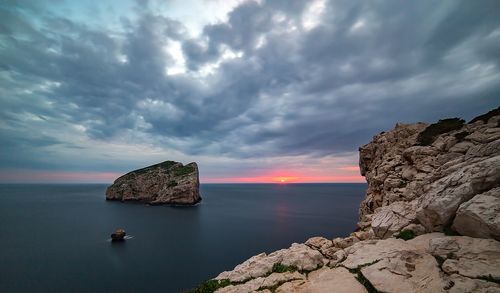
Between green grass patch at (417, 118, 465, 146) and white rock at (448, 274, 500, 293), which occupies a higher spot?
green grass patch at (417, 118, 465, 146)

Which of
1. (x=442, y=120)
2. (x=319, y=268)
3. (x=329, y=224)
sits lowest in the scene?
(x=329, y=224)

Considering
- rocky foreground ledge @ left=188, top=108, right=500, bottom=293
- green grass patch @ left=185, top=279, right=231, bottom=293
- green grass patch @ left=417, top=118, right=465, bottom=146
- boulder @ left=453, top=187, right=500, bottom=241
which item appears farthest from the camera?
green grass patch @ left=417, top=118, right=465, bottom=146

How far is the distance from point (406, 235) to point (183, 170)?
602ft

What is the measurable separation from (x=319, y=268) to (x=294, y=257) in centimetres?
217

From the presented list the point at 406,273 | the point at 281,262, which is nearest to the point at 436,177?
the point at 406,273

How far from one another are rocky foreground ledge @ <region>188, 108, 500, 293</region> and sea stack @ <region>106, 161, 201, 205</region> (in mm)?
157601

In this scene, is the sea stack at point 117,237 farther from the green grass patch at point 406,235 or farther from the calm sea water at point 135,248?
the green grass patch at point 406,235

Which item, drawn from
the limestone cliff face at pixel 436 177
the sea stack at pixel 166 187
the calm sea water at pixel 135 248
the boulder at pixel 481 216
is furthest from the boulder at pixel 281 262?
the sea stack at pixel 166 187

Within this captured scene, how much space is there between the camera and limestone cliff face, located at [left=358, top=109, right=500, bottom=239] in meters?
16.4

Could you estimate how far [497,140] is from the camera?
2136cm

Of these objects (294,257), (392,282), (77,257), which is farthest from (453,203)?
(77,257)

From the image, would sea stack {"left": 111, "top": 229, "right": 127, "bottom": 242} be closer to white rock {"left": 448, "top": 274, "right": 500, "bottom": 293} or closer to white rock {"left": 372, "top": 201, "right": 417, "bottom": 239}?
white rock {"left": 372, "top": 201, "right": 417, "bottom": 239}

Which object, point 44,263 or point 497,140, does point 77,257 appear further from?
point 497,140

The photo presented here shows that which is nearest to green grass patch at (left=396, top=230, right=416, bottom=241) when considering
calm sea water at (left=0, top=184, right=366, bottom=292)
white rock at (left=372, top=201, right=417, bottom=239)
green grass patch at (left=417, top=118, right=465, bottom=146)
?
white rock at (left=372, top=201, right=417, bottom=239)
